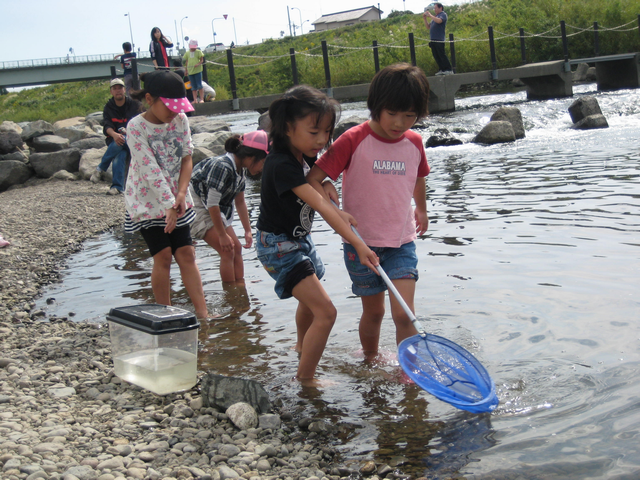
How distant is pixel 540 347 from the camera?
3166mm

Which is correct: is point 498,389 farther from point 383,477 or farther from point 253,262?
point 253,262

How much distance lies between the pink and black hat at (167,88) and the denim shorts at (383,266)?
1.28 metres

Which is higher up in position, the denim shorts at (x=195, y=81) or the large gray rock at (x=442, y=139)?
the denim shorts at (x=195, y=81)

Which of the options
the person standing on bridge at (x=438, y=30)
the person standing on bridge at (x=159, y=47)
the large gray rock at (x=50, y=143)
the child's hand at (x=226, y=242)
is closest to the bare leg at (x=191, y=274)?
the child's hand at (x=226, y=242)

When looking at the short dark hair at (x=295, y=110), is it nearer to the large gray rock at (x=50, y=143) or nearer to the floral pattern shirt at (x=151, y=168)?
the floral pattern shirt at (x=151, y=168)

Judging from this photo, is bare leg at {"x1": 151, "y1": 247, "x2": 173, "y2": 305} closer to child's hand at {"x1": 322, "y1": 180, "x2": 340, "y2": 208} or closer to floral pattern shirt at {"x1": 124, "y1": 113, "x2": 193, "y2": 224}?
floral pattern shirt at {"x1": 124, "y1": 113, "x2": 193, "y2": 224}

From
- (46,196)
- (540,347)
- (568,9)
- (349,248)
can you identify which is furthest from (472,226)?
(568,9)

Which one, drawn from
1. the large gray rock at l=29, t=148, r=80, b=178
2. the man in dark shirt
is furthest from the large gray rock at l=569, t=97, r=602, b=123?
the large gray rock at l=29, t=148, r=80, b=178

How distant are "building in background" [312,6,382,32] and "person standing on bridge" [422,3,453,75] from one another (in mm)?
75017

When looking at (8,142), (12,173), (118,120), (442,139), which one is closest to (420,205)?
(118,120)

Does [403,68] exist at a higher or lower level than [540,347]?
higher

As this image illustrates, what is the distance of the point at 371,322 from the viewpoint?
3102 mm

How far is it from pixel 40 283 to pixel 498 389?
4.04 metres

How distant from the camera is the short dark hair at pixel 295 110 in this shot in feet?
8.47
